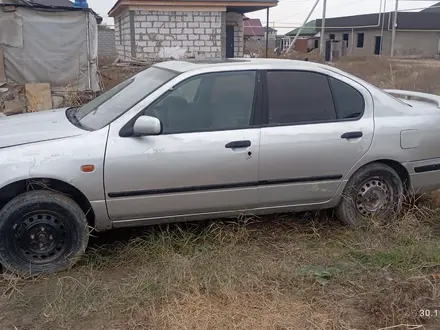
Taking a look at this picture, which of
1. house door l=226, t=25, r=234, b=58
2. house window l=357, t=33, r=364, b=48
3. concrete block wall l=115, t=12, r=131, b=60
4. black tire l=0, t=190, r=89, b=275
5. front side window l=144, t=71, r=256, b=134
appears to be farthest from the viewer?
house window l=357, t=33, r=364, b=48

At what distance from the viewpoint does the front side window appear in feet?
12.4

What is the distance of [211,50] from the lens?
1808 cm

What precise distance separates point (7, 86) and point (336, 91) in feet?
26.8

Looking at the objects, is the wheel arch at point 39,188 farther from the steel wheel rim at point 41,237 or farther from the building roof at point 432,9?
the building roof at point 432,9

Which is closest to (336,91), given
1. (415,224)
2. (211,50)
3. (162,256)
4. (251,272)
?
(415,224)

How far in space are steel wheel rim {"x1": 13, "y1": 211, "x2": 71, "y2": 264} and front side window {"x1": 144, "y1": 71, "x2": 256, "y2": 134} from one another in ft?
3.50

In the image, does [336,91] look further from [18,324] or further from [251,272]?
[18,324]

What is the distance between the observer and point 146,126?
354 centimetres

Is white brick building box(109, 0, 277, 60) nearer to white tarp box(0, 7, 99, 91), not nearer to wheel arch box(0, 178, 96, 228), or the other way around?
white tarp box(0, 7, 99, 91)

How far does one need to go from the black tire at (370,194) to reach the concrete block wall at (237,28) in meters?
17.6

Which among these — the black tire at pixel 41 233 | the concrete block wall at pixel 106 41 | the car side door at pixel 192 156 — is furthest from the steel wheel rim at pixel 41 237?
the concrete block wall at pixel 106 41

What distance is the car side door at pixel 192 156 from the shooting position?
3.60 m

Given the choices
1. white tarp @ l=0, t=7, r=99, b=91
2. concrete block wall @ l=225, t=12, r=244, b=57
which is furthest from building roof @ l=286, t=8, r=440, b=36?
white tarp @ l=0, t=7, r=99, b=91

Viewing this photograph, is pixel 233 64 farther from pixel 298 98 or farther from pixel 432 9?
pixel 432 9
